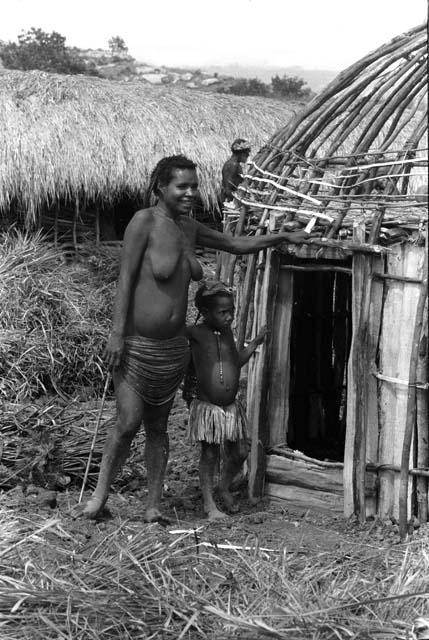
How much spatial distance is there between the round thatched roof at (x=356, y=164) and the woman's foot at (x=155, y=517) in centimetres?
183

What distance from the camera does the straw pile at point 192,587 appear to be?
4.14 m

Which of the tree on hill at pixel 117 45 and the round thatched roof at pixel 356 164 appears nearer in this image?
the round thatched roof at pixel 356 164

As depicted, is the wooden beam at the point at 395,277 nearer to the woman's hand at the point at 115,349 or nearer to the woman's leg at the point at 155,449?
the woman's leg at the point at 155,449

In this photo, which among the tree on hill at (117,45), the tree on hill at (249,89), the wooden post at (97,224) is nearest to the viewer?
the wooden post at (97,224)

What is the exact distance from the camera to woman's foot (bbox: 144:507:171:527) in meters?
5.66

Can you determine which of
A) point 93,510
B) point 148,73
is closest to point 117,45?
point 148,73

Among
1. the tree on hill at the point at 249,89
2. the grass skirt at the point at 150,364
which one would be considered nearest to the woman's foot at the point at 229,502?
the grass skirt at the point at 150,364

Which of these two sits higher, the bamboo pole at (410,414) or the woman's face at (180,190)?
the woman's face at (180,190)

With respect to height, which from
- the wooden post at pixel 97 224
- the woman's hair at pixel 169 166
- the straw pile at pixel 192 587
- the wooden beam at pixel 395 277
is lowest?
the straw pile at pixel 192 587

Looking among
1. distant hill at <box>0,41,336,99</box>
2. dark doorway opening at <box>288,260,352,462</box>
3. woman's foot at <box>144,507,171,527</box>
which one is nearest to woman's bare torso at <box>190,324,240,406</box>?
woman's foot at <box>144,507,171,527</box>

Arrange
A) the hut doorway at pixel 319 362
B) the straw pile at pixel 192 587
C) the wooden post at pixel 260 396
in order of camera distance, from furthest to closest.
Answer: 1. the hut doorway at pixel 319 362
2. the wooden post at pixel 260 396
3. the straw pile at pixel 192 587

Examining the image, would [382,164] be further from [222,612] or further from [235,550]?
[222,612]

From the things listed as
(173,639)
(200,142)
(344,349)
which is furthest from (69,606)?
(200,142)

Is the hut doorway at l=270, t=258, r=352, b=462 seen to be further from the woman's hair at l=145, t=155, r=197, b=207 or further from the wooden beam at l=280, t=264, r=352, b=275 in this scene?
the woman's hair at l=145, t=155, r=197, b=207
